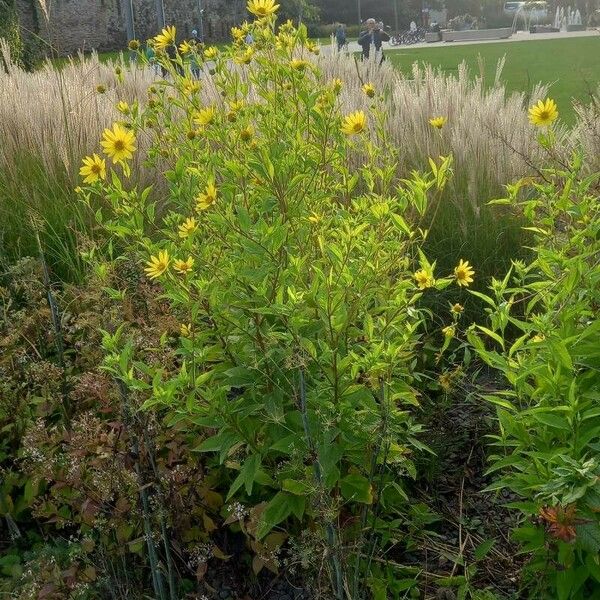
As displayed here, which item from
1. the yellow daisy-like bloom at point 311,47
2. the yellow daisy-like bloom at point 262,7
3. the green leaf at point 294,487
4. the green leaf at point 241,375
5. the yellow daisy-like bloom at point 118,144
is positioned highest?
the yellow daisy-like bloom at point 262,7

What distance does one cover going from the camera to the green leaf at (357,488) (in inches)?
85.2

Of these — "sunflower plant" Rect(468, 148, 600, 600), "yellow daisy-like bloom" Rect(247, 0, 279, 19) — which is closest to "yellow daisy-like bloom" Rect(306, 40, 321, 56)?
"yellow daisy-like bloom" Rect(247, 0, 279, 19)

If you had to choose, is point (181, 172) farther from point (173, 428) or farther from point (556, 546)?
point (556, 546)

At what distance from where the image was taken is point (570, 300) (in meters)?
2.05

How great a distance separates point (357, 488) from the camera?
218 centimetres

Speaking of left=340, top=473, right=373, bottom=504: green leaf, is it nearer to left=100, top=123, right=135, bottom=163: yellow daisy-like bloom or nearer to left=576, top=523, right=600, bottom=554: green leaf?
left=576, top=523, right=600, bottom=554: green leaf

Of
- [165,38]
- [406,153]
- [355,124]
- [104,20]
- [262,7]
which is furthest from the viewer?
[104,20]

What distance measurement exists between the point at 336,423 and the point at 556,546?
0.58 metres

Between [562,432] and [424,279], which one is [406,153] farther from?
[562,432]

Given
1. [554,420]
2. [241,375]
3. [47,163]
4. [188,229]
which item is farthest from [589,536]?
[47,163]

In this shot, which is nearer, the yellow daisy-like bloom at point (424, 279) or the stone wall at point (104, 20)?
the yellow daisy-like bloom at point (424, 279)

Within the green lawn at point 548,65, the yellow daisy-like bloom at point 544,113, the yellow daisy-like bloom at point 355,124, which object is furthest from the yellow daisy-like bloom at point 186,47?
the green lawn at point 548,65

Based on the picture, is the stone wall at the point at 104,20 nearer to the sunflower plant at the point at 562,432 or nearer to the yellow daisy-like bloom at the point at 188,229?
the yellow daisy-like bloom at the point at 188,229

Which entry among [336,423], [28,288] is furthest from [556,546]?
[28,288]
